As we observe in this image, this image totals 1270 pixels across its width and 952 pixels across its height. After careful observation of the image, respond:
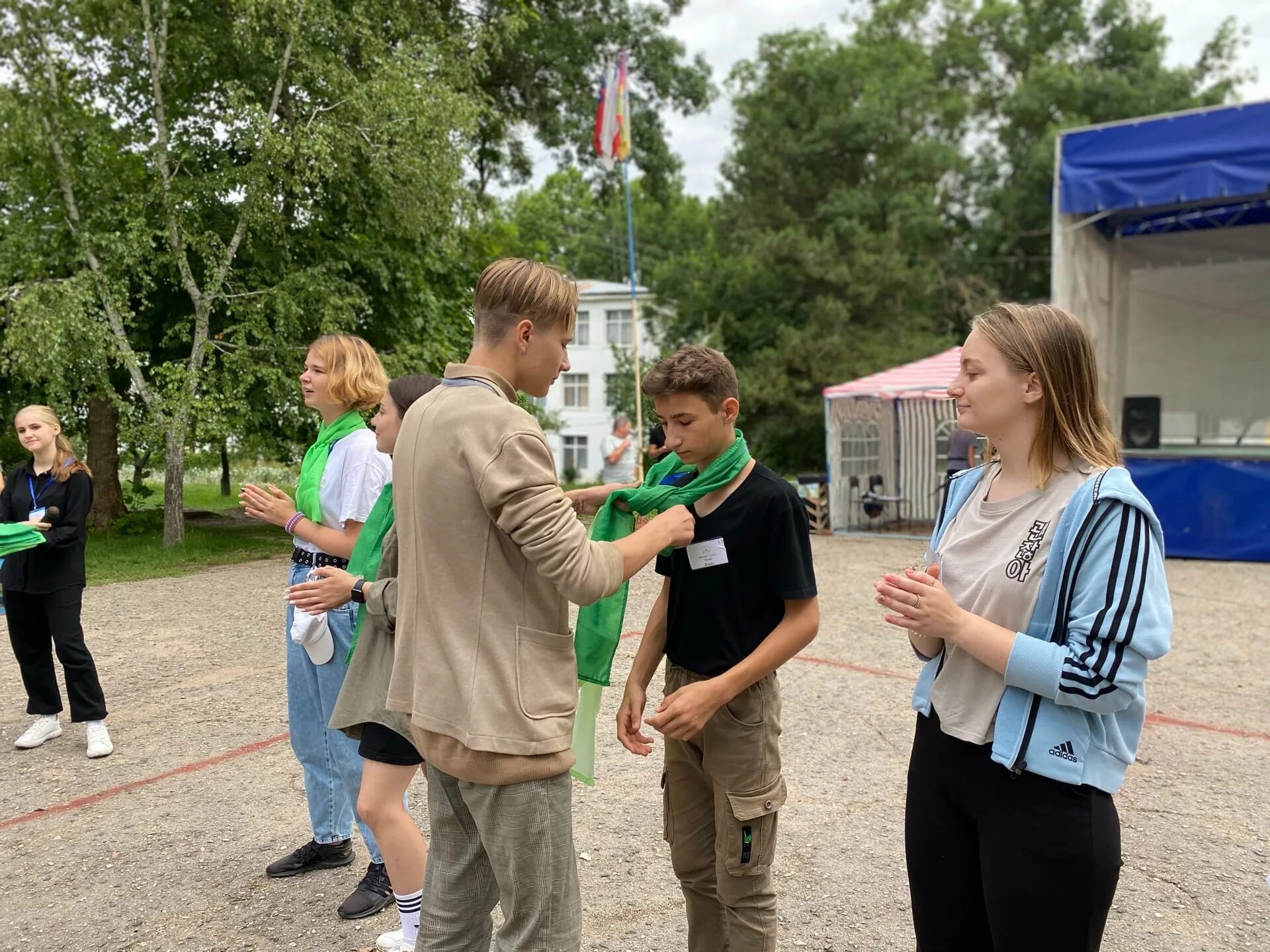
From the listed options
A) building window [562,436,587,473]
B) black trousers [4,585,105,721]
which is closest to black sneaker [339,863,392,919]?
black trousers [4,585,105,721]

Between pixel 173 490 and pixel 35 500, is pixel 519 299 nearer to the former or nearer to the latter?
pixel 35 500

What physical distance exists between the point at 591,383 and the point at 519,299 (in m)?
40.1

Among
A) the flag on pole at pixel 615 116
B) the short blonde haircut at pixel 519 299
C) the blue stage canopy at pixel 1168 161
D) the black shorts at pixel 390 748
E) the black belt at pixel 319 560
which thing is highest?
the flag on pole at pixel 615 116

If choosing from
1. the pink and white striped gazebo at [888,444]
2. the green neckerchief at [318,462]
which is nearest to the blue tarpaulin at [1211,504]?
the pink and white striped gazebo at [888,444]

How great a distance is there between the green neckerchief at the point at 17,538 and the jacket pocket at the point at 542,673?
3723 mm

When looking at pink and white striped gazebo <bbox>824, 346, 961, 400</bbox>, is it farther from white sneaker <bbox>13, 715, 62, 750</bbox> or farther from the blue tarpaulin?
white sneaker <bbox>13, 715, 62, 750</bbox>

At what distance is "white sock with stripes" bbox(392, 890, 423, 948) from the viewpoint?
9.14 feet

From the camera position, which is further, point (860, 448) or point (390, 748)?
point (860, 448)

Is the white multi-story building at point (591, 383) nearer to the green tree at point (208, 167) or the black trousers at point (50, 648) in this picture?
the green tree at point (208, 167)

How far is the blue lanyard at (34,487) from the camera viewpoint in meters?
4.74

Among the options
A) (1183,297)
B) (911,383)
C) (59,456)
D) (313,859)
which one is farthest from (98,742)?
(1183,297)

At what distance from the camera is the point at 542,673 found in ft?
5.86

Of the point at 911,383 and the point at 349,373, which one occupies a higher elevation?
the point at 911,383

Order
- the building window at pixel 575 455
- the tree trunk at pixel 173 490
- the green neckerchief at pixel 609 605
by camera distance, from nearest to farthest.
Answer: the green neckerchief at pixel 609 605, the tree trunk at pixel 173 490, the building window at pixel 575 455
